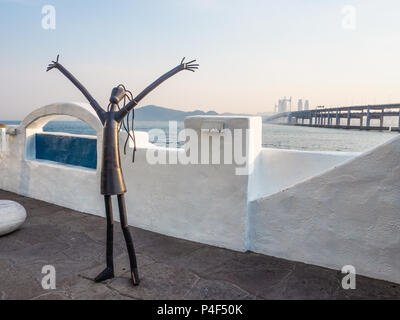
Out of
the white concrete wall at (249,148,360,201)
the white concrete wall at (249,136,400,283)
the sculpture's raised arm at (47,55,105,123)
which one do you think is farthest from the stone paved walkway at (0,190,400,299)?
the sculpture's raised arm at (47,55,105,123)

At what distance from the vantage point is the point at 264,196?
380 centimetres

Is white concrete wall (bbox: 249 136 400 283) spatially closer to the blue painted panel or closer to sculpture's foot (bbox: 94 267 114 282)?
sculpture's foot (bbox: 94 267 114 282)

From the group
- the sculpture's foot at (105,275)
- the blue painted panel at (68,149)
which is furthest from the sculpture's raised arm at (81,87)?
the blue painted panel at (68,149)

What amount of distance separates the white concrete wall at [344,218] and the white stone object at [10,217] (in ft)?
11.1

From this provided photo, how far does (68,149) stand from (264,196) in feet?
14.0

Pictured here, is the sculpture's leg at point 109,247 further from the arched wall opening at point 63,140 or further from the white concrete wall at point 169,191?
the arched wall opening at point 63,140

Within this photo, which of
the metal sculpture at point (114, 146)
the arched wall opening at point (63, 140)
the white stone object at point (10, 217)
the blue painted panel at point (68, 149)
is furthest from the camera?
the blue painted panel at point (68, 149)

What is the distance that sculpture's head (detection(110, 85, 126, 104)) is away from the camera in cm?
304

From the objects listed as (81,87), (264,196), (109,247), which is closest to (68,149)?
(81,87)

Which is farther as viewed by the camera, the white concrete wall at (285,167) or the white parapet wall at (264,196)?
the white concrete wall at (285,167)

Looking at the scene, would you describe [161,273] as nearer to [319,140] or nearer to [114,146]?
[114,146]

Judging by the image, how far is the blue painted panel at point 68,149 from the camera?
5883 millimetres

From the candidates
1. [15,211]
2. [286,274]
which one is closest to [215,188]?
[286,274]
